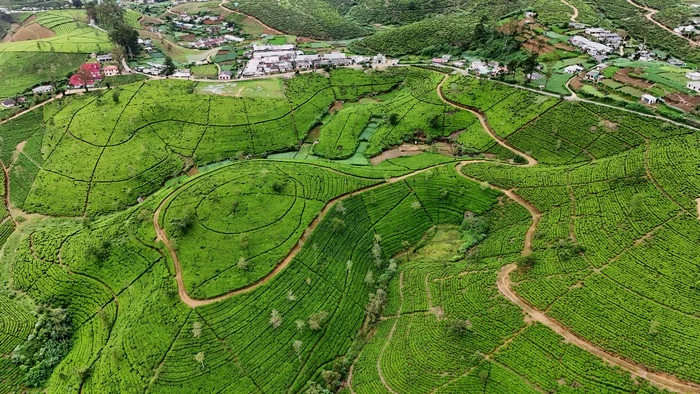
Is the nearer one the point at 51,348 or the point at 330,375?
the point at 330,375

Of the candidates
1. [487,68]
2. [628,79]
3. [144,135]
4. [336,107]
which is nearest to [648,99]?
[628,79]

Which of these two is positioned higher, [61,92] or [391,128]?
[61,92]

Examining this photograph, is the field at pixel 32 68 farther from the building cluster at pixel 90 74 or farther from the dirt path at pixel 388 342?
the dirt path at pixel 388 342

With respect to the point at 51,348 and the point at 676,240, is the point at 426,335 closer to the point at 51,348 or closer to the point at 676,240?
the point at 676,240

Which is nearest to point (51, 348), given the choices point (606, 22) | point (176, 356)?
point (176, 356)

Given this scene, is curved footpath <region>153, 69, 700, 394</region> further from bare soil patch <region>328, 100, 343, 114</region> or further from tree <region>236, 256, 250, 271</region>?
bare soil patch <region>328, 100, 343, 114</region>

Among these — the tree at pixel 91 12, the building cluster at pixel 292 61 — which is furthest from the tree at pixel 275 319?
the tree at pixel 91 12

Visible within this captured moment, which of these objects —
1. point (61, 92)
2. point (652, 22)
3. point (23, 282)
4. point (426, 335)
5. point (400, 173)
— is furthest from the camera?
point (652, 22)
